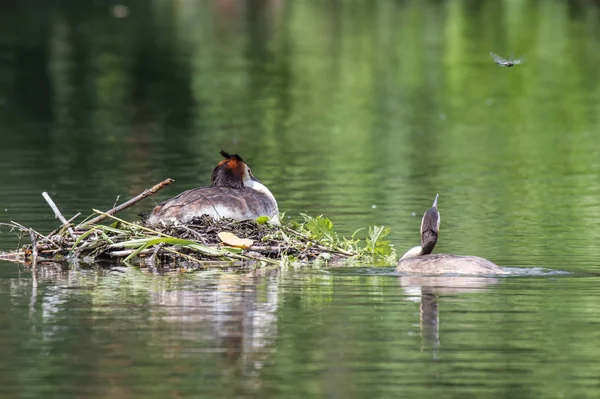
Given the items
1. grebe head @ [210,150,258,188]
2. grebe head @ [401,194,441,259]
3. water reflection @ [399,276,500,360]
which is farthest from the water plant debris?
water reflection @ [399,276,500,360]

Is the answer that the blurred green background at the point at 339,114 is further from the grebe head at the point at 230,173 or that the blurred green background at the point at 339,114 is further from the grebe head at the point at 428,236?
the grebe head at the point at 230,173

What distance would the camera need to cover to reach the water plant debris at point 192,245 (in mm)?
15312

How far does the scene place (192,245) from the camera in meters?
15.2

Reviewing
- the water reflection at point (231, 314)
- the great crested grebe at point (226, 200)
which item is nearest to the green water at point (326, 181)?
the water reflection at point (231, 314)

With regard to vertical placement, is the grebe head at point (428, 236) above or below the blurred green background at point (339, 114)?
below

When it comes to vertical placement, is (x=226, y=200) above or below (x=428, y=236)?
above

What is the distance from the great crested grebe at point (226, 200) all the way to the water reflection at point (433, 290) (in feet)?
9.04

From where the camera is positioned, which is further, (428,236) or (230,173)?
(230,173)

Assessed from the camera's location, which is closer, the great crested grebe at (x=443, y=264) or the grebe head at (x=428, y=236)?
the great crested grebe at (x=443, y=264)

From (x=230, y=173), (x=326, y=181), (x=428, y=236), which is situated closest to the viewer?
(x=428, y=236)

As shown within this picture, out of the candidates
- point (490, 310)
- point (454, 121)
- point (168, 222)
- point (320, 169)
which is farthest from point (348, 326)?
point (454, 121)

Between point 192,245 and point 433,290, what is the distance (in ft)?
8.98

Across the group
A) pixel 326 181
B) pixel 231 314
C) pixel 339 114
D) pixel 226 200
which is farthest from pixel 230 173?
pixel 339 114

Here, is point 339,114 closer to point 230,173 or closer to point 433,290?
point 230,173
